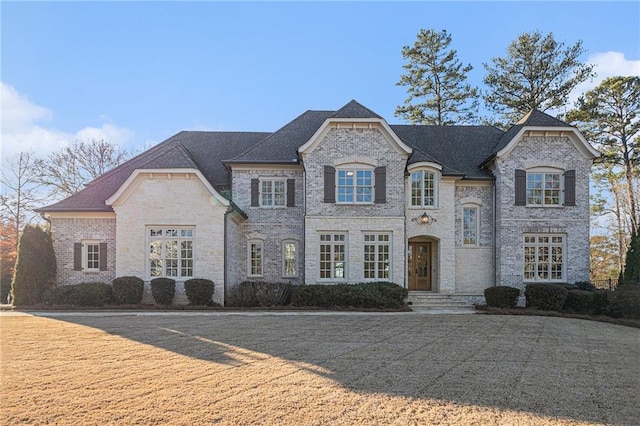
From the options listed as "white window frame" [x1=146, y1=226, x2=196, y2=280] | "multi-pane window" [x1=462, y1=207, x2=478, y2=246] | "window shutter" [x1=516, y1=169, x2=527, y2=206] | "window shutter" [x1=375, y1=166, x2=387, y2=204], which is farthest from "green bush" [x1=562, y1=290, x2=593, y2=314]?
"white window frame" [x1=146, y1=226, x2=196, y2=280]

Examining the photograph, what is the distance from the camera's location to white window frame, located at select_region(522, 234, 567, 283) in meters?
19.1

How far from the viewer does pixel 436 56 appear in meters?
35.2

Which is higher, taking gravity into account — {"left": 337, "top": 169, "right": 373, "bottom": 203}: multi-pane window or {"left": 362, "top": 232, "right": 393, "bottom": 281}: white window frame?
{"left": 337, "top": 169, "right": 373, "bottom": 203}: multi-pane window

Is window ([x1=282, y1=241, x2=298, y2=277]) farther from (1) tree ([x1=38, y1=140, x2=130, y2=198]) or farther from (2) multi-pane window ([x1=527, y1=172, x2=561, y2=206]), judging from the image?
(1) tree ([x1=38, y1=140, x2=130, y2=198])

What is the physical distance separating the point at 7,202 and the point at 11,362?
30.0 meters

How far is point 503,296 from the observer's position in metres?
17.5

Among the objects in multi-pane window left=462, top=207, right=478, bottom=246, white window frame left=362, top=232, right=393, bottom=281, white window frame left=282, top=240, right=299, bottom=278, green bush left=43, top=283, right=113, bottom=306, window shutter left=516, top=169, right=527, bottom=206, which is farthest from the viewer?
multi-pane window left=462, top=207, right=478, bottom=246

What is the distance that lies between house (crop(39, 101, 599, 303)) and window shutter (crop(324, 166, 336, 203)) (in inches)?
1.7

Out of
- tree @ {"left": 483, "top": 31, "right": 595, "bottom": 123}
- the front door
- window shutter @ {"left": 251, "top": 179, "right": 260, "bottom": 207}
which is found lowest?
the front door

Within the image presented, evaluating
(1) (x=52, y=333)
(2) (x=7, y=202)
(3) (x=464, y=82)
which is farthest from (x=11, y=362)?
(3) (x=464, y=82)

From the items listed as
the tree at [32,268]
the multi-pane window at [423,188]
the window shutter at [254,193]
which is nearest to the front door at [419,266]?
the multi-pane window at [423,188]

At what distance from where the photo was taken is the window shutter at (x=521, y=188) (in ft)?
63.1

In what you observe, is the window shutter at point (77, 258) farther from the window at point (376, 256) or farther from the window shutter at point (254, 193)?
the window at point (376, 256)

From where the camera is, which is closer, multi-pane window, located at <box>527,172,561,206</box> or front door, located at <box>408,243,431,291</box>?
multi-pane window, located at <box>527,172,561,206</box>
